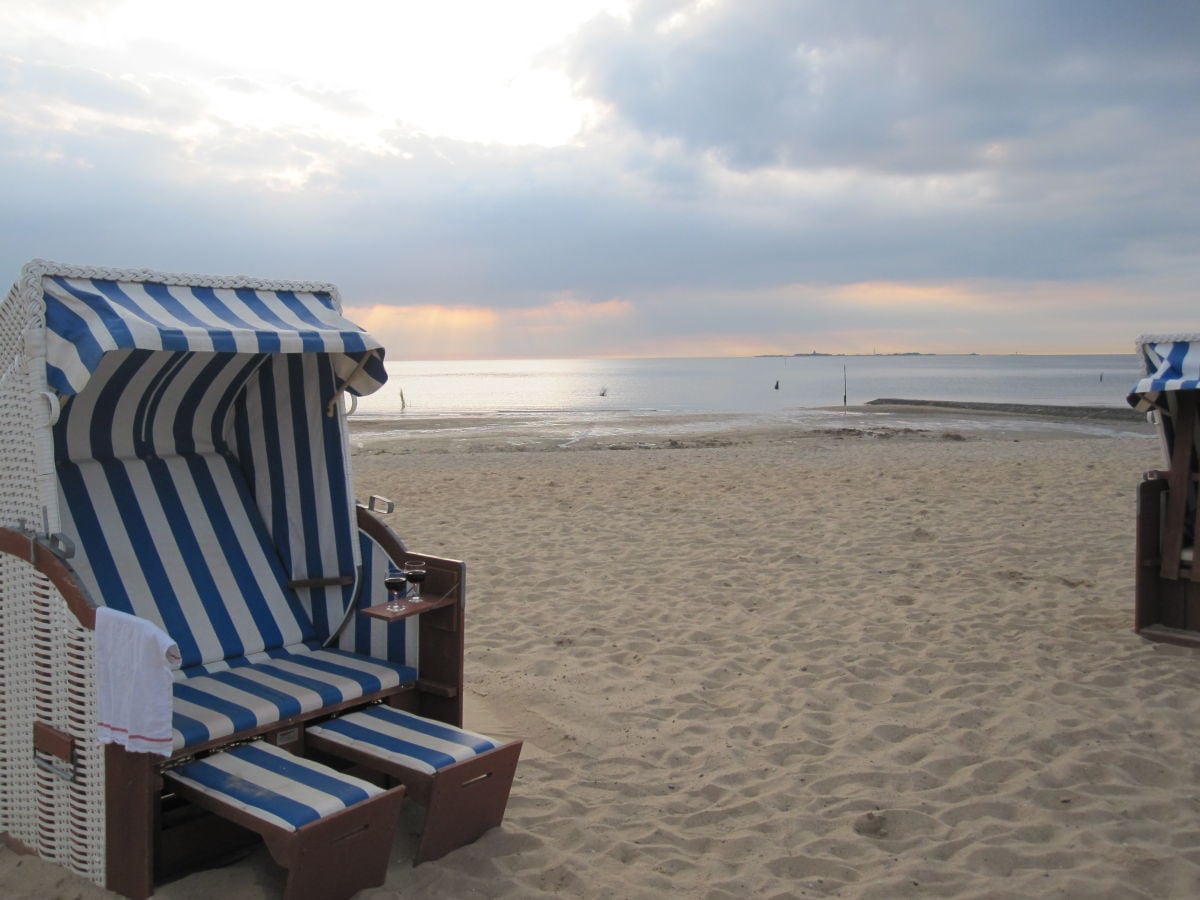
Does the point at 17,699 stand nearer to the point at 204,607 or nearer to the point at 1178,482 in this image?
the point at 204,607

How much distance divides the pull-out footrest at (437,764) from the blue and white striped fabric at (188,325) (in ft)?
4.68

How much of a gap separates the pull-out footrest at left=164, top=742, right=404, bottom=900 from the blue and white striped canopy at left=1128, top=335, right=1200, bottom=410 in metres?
4.39

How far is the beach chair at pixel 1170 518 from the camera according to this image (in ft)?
18.1

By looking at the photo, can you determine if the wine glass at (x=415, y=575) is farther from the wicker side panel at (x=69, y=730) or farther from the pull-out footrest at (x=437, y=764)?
the wicker side panel at (x=69, y=730)

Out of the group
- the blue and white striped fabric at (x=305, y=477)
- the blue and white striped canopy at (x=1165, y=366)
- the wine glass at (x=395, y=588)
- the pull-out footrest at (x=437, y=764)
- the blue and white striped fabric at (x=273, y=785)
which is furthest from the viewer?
the blue and white striped canopy at (x=1165, y=366)

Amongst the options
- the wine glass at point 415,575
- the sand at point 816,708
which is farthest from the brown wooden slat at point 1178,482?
the wine glass at point 415,575

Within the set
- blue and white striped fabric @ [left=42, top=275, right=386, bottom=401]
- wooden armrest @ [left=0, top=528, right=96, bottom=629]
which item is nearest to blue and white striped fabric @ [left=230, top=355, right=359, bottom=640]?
blue and white striped fabric @ [left=42, top=275, right=386, bottom=401]

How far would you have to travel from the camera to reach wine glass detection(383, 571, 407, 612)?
3.81 m

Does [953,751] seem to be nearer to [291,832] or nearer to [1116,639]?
[1116,639]

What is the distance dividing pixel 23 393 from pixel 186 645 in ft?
4.01

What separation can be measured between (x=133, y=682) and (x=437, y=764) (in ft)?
3.43

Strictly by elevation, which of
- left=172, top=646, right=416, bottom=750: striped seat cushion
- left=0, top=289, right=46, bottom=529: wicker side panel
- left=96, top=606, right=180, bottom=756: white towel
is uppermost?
A: left=0, top=289, right=46, bottom=529: wicker side panel

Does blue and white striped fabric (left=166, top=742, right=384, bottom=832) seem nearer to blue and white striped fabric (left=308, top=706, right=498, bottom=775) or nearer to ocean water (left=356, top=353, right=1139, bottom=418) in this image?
blue and white striped fabric (left=308, top=706, right=498, bottom=775)

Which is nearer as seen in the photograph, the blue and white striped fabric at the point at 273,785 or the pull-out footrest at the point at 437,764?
the blue and white striped fabric at the point at 273,785
